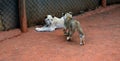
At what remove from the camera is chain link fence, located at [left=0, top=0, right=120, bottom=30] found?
209 inches

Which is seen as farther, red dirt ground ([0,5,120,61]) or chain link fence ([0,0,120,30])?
chain link fence ([0,0,120,30])

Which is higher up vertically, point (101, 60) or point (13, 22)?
point (13, 22)

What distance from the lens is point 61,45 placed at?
4582mm

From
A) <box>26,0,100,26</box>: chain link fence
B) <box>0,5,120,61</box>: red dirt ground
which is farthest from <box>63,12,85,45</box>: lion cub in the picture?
<box>26,0,100,26</box>: chain link fence

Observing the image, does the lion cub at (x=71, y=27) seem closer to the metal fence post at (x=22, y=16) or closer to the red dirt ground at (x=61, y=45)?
the red dirt ground at (x=61, y=45)

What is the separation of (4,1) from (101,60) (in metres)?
2.41

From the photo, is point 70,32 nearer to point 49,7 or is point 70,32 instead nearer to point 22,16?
point 22,16

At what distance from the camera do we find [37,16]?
5.83 metres

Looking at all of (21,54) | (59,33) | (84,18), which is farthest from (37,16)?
(21,54)

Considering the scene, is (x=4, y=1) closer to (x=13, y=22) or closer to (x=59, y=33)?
(x=13, y=22)

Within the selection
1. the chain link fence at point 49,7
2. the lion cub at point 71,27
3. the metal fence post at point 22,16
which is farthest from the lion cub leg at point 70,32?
the chain link fence at point 49,7

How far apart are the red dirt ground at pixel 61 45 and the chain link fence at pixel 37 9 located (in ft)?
0.76

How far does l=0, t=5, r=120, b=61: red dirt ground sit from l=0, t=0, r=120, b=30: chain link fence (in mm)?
232

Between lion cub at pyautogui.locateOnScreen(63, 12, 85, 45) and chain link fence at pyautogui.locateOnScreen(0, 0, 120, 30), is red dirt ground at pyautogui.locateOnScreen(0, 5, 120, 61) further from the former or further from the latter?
chain link fence at pyautogui.locateOnScreen(0, 0, 120, 30)
